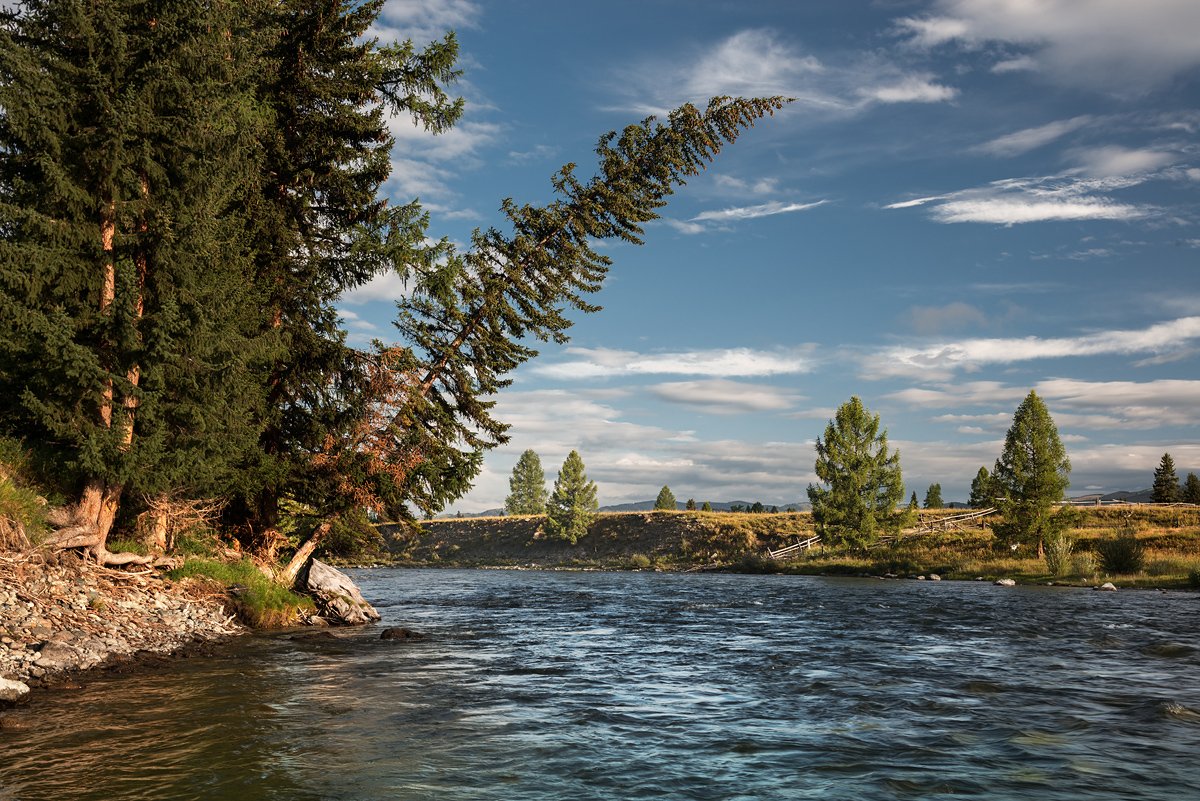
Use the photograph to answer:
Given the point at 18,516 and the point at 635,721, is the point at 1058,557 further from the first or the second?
the point at 18,516

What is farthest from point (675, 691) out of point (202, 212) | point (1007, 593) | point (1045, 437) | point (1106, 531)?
point (1106, 531)

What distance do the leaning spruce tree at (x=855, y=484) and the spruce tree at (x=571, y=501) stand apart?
1569 inches

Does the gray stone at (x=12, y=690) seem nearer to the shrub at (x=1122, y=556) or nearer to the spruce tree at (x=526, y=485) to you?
the shrub at (x=1122, y=556)

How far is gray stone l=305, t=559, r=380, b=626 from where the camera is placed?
23.9 meters

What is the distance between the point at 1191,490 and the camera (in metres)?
89.4

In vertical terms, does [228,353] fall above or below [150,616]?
above

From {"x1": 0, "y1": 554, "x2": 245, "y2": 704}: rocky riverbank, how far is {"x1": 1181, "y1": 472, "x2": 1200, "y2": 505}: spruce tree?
336 feet

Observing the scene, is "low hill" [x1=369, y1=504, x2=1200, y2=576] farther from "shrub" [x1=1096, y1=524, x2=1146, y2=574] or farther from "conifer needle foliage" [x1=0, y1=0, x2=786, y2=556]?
"conifer needle foliage" [x1=0, y1=0, x2=786, y2=556]

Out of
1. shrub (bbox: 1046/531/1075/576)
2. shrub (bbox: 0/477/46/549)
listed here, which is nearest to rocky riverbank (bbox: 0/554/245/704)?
shrub (bbox: 0/477/46/549)

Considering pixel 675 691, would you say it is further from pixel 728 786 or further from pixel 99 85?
pixel 99 85

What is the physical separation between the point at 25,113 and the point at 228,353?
5.78 metres

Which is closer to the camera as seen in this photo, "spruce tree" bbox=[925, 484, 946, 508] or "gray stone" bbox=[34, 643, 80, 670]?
"gray stone" bbox=[34, 643, 80, 670]

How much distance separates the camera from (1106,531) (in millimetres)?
60500

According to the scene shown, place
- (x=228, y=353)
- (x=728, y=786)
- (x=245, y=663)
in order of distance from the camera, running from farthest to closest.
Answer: (x=228, y=353) < (x=245, y=663) < (x=728, y=786)
